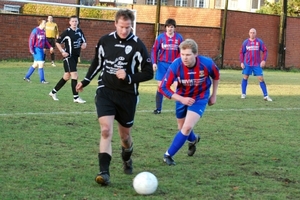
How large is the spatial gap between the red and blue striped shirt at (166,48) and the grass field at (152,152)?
1.23 m

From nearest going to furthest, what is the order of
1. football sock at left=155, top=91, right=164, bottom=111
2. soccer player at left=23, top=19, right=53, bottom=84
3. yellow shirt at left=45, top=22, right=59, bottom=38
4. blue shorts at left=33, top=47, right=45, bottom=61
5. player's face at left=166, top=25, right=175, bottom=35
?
player's face at left=166, top=25, right=175, bottom=35
football sock at left=155, top=91, right=164, bottom=111
soccer player at left=23, top=19, right=53, bottom=84
blue shorts at left=33, top=47, right=45, bottom=61
yellow shirt at left=45, top=22, right=59, bottom=38

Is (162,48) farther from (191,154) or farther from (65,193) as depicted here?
(65,193)

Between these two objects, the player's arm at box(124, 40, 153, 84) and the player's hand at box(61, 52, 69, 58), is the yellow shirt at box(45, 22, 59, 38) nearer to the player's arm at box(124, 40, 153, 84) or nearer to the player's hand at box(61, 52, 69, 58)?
the player's hand at box(61, 52, 69, 58)

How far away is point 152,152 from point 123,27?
8.74ft

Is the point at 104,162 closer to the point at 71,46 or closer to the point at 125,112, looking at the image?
the point at 125,112

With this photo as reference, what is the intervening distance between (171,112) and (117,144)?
173 inches

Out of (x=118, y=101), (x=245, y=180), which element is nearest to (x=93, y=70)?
(x=118, y=101)

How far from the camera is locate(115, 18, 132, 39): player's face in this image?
6754 mm

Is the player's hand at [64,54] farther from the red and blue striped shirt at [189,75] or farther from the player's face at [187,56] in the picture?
the player's face at [187,56]

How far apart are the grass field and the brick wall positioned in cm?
1158

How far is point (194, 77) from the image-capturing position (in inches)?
318

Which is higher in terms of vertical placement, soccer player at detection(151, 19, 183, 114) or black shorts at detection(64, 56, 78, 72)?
soccer player at detection(151, 19, 183, 114)

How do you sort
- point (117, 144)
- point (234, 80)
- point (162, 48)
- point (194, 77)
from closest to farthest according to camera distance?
point (194, 77) → point (117, 144) → point (162, 48) → point (234, 80)

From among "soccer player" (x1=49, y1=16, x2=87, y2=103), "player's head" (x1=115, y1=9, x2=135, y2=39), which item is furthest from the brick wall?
"player's head" (x1=115, y1=9, x2=135, y2=39)
